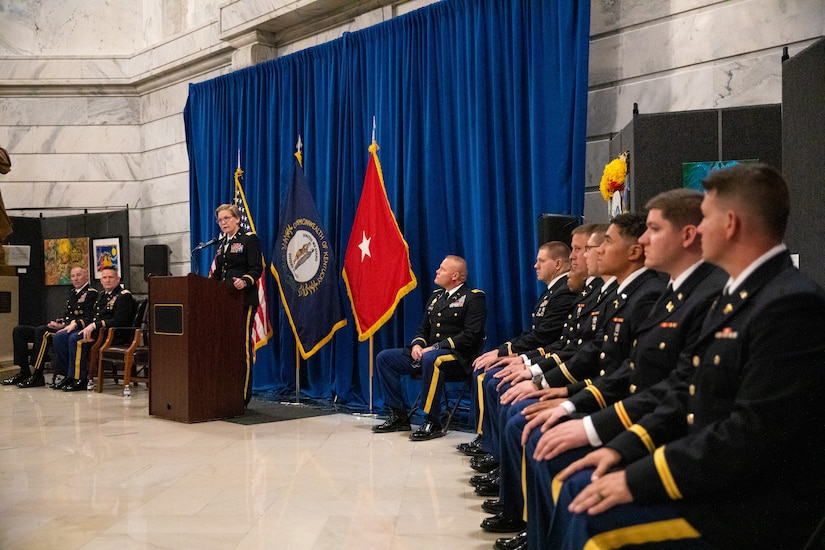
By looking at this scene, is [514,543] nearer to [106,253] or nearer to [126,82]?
[106,253]

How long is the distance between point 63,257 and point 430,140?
6212 millimetres

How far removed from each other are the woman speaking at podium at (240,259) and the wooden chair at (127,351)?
5.29 ft

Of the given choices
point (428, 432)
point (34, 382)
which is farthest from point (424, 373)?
point (34, 382)

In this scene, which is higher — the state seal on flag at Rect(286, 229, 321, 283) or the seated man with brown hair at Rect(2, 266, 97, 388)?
the state seal on flag at Rect(286, 229, 321, 283)

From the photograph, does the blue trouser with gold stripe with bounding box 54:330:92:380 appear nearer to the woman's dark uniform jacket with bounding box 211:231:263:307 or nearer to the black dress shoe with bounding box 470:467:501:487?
the woman's dark uniform jacket with bounding box 211:231:263:307

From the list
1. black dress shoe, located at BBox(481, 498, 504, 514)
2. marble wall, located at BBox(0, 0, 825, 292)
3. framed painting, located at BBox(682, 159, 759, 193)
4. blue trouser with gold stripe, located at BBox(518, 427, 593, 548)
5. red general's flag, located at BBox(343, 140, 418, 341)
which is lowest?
black dress shoe, located at BBox(481, 498, 504, 514)

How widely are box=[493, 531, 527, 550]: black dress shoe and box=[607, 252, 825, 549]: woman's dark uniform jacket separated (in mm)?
1277

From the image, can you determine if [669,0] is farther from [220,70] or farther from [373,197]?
[220,70]

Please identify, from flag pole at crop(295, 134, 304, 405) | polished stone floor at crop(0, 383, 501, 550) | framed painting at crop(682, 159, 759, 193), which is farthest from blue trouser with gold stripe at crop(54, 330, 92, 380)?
framed painting at crop(682, 159, 759, 193)

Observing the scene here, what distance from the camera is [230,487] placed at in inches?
154

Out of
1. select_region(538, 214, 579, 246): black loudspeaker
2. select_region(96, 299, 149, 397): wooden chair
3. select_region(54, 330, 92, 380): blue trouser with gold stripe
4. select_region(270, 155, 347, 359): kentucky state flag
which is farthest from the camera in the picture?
select_region(54, 330, 92, 380): blue trouser with gold stripe

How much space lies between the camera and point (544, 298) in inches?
176

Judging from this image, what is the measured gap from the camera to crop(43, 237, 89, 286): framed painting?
32.8 ft

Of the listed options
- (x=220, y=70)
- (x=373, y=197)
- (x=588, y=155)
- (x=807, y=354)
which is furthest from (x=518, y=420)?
(x=220, y=70)
